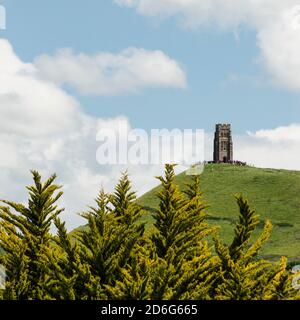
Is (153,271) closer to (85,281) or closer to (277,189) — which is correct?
(85,281)

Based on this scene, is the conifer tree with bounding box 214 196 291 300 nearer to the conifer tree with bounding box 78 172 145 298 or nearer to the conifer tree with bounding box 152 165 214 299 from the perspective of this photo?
the conifer tree with bounding box 152 165 214 299

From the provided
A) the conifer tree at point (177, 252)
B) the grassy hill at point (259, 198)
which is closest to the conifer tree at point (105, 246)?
the conifer tree at point (177, 252)

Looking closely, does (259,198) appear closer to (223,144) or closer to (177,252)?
(223,144)

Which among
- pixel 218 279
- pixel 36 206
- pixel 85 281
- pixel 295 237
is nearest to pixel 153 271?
pixel 85 281

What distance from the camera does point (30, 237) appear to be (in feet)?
98.2

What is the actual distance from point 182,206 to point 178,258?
11.8 ft

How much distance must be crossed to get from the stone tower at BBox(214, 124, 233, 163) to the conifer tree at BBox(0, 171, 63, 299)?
158082 mm

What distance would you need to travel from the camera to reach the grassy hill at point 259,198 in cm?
11594

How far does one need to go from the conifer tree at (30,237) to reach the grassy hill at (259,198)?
241 feet

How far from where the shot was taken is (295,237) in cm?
11631
